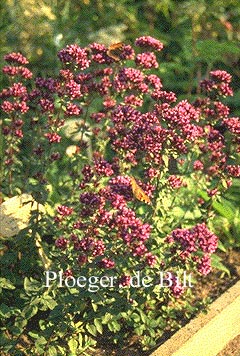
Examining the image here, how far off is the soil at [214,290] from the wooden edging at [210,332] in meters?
0.08

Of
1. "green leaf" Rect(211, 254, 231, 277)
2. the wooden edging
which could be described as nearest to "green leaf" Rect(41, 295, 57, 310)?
the wooden edging

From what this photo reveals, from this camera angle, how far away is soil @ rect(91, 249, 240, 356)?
4730 mm

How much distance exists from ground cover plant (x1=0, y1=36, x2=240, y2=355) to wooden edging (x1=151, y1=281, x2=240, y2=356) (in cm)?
12

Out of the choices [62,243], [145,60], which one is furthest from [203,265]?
[145,60]

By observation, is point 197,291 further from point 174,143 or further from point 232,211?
point 174,143

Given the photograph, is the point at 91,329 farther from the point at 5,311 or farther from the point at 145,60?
the point at 145,60

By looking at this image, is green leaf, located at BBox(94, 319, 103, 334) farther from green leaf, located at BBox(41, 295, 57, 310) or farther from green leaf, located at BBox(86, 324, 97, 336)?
green leaf, located at BBox(41, 295, 57, 310)

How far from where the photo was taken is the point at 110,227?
413 centimetres

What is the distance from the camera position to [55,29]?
8797mm

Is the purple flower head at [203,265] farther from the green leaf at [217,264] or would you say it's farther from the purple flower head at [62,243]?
the green leaf at [217,264]

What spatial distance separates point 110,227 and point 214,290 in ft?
5.29

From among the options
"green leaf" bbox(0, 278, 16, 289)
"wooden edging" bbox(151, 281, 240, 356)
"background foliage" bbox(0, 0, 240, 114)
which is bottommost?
"wooden edging" bbox(151, 281, 240, 356)

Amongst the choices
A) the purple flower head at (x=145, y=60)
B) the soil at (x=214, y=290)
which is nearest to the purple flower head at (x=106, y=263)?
the soil at (x=214, y=290)

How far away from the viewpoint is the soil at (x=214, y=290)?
15.5ft
